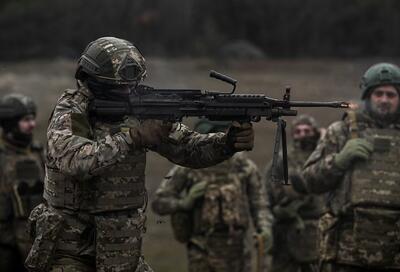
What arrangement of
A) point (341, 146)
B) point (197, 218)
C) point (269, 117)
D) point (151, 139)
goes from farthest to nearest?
point (197, 218)
point (341, 146)
point (269, 117)
point (151, 139)

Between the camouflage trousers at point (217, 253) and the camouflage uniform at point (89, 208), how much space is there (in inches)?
109

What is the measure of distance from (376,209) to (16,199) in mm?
3614

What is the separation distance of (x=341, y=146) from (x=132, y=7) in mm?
34736

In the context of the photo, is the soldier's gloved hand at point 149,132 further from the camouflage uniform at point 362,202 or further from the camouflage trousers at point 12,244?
the camouflage trousers at point 12,244

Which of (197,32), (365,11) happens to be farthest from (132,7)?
(365,11)

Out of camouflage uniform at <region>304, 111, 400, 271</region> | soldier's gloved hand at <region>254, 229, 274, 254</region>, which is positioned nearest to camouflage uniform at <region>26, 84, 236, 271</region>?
camouflage uniform at <region>304, 111, 400, 271</region>

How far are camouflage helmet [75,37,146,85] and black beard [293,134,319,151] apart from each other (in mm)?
4444

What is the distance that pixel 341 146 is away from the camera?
770cm

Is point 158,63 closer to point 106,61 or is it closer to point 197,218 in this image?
point 197,218

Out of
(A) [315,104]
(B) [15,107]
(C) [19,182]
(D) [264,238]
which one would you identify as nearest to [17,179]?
(C) [19,182]

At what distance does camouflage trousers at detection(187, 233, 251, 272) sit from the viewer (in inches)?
347

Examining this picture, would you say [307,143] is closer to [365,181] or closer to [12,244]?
[365,181]

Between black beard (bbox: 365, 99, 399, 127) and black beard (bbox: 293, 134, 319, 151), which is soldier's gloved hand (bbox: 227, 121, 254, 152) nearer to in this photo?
black beard (bbox: 365, 99, 399, 127)

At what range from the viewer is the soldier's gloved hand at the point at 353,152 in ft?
24.3
